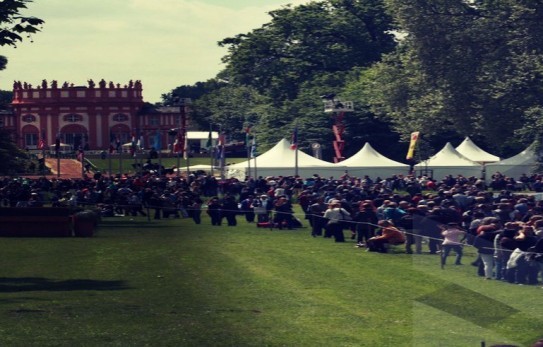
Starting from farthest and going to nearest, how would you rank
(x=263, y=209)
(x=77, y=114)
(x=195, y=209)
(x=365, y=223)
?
(x=77, y=114) < (x=195, y=209) < (x=263, y=209) < (x=365, y=223)

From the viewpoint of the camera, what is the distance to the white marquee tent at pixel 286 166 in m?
74.9

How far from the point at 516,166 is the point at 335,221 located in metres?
41.3

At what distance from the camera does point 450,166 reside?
78.4m

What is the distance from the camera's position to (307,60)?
396 ft

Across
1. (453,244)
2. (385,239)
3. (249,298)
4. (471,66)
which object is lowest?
(249,298)

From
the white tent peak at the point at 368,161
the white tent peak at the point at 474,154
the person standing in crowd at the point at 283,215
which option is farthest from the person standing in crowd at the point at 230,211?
the white tent peak at the point at 474,154

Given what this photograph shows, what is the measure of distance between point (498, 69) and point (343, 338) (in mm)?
67016

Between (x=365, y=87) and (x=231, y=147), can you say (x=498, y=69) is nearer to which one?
(x=365, y=87)

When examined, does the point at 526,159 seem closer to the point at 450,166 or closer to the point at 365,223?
the point at 450,166

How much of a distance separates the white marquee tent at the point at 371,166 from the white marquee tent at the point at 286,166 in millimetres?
956

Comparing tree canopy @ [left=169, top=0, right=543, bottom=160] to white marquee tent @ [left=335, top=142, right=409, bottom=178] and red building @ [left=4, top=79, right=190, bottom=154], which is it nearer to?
white marquee tent @ [left=335, top=142, right=409, bottom=178]

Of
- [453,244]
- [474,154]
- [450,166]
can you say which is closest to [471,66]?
[474,154]

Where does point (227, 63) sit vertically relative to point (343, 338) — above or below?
above

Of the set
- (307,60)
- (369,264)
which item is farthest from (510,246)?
(307,60)
